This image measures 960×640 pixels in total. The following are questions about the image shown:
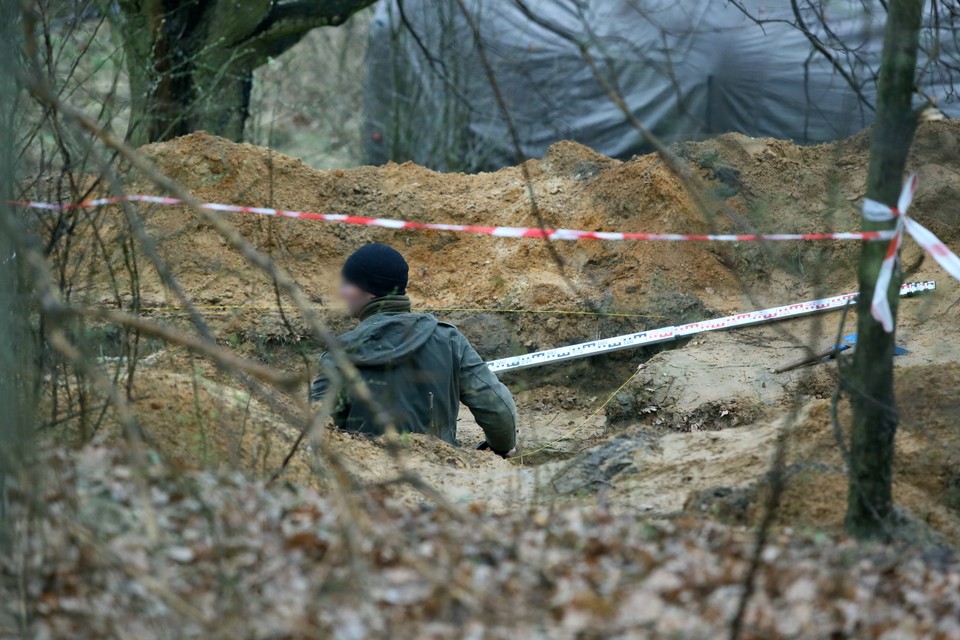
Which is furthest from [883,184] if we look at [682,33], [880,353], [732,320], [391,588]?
[732,320]

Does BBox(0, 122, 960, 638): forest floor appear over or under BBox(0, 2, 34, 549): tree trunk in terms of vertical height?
under

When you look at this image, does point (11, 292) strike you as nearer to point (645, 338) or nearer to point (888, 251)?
point (888, 251)

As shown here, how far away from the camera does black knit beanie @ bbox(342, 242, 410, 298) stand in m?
6.71

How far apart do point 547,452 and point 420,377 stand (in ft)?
4.66

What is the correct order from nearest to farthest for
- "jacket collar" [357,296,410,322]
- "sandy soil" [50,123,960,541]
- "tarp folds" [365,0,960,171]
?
1. "jacket collar" [357,296,410,322]
2. "sandy soil" [50,123,960,541]
3. "tarp folds" [365,0,960,171]

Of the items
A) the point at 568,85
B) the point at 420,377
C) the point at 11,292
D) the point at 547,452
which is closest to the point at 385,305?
the point at 420,377

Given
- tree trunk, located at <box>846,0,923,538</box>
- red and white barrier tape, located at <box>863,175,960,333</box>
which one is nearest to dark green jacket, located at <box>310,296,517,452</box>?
tree trunk, located at <box>846,0,923,538</box>

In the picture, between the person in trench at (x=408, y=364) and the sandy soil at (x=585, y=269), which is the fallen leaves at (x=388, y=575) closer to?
the sandy soil at (x=585, y=269)

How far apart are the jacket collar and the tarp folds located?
4570mm

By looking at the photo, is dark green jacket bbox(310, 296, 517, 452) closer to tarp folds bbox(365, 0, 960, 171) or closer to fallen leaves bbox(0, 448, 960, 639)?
fallen leaves bbox(0, 448, 960, 639)

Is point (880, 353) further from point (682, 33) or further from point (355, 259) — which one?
point (355, 259)

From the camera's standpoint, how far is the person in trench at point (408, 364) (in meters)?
6.48

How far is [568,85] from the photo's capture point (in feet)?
44.2

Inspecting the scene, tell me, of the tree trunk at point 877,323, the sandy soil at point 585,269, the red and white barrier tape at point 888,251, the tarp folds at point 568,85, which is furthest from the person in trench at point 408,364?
the tarp folds at point 568,85
